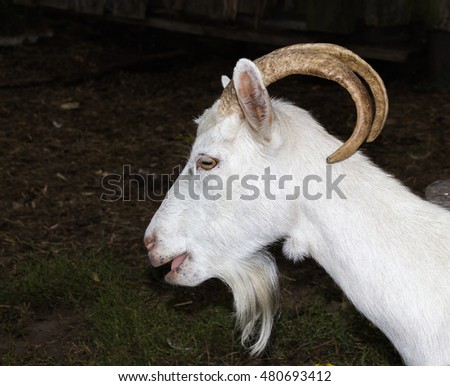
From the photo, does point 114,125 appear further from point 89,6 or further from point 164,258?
point 164,258

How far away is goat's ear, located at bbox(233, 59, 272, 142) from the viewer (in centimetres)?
309

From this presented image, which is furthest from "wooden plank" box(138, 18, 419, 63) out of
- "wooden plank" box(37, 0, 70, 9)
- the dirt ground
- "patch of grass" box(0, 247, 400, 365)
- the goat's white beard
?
the goat's white beard

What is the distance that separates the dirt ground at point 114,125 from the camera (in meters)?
5.84

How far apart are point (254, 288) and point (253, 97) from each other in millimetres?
1015

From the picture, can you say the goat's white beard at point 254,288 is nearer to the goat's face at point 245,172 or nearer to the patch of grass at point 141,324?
the goat's face at point 245,172

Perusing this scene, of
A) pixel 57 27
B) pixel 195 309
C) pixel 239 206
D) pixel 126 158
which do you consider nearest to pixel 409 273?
pixel 239 206

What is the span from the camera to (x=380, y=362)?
4488mm

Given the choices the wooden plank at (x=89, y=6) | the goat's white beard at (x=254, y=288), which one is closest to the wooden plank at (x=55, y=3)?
the wooden plank at (x=89, y=6)

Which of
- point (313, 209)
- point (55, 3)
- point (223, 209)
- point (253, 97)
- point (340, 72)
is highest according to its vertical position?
point (340, 72)

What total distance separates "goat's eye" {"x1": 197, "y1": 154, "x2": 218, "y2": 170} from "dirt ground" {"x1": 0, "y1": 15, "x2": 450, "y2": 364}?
5.89ft

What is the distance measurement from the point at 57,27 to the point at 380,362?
712 centimetres

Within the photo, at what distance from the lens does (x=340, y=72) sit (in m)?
3.13

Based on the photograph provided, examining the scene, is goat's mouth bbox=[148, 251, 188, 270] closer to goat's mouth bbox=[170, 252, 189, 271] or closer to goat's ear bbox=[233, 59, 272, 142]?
goat's mouth bbox=[170, 252, 189, 271]

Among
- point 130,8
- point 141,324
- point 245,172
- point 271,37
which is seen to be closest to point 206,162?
point 245,172
